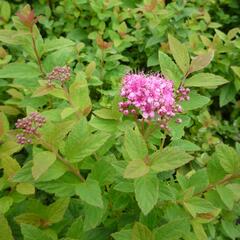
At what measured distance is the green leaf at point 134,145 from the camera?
92 centimetres

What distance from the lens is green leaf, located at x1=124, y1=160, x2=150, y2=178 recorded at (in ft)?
2.82

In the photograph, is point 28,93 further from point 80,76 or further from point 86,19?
point 86,19

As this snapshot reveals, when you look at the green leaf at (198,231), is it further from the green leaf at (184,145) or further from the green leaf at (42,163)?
the green leaf at (42,163)

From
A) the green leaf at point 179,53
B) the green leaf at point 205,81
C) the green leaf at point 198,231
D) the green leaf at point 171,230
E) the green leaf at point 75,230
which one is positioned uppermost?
the green leaf at point 179,53

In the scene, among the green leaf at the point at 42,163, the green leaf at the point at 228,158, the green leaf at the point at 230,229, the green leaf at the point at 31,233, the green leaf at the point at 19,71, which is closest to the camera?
the green leaf at the point at 42,163

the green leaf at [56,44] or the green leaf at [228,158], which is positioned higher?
the green leaf at [56,44]

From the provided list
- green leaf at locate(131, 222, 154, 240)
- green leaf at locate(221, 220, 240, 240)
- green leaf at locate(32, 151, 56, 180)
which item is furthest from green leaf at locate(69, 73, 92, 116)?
green leaf at locate(221, 220, 240, 240)

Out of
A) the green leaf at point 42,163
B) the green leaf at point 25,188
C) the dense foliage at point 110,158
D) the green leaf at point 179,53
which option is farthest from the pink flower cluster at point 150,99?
the green leaf at point 25,188

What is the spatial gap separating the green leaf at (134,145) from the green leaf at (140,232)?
0.49 feet

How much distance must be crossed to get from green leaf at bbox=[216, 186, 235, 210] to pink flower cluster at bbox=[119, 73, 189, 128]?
26 centimetres

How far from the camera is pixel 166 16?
6.22 ft

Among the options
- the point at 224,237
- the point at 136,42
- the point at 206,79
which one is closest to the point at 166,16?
the point at 136,42

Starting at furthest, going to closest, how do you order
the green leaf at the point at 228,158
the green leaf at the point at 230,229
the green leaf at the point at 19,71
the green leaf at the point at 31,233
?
the green leaf at the point at 230,229 < the green leaf at the point at 19,71 < the green leaf at the point at 228,158 < the green leaf at the point at 31,233

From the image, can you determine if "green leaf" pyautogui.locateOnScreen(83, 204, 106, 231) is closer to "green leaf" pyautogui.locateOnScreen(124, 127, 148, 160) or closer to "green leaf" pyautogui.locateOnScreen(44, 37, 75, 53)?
"green leaf" pyautogui.locateOnScreen(124, 127, 148, 160)
